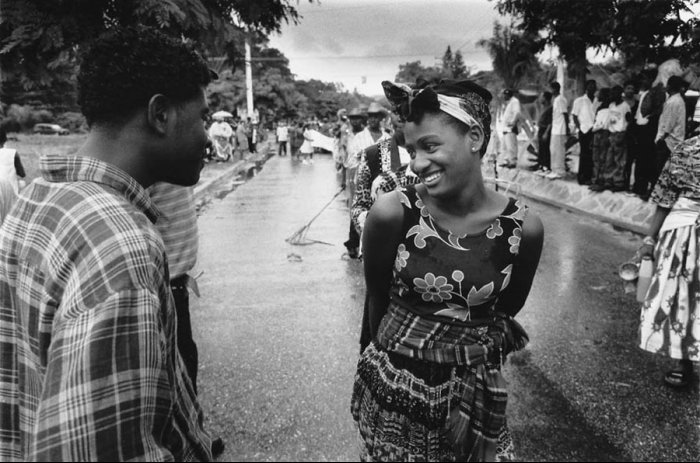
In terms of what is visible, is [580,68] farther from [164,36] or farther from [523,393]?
[164,36]

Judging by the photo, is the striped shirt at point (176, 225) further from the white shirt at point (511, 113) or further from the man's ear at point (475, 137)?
the white shirt at point (511, 113)

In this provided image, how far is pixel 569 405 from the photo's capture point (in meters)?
3.27

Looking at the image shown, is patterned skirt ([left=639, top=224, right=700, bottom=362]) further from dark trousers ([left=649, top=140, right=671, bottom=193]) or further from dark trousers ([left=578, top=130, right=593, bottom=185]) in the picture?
dark trousers ([left=578, top=130, right=593, bottom=185])

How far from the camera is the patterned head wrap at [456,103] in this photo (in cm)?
173

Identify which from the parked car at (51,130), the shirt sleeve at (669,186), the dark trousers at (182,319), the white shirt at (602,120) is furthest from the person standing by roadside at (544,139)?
the parked car at (51,130)

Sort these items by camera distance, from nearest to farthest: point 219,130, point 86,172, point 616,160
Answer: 1. point 86,172
2. point 616,160
3. point 219,130

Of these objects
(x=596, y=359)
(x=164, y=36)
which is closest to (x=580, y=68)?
(x=596, y=359)

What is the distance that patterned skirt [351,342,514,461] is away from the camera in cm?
173

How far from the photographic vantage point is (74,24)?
3635 mm

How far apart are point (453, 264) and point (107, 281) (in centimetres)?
113

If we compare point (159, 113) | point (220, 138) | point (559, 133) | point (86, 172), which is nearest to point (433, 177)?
point (159, 113)

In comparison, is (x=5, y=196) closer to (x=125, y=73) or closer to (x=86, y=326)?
(x=125, y=73)

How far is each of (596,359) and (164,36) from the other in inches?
150

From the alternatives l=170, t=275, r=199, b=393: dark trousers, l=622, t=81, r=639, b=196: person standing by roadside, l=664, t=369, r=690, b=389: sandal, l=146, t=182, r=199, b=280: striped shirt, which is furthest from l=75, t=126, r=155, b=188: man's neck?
l=622, t=81, r=639, b=196: person standing by roadside
